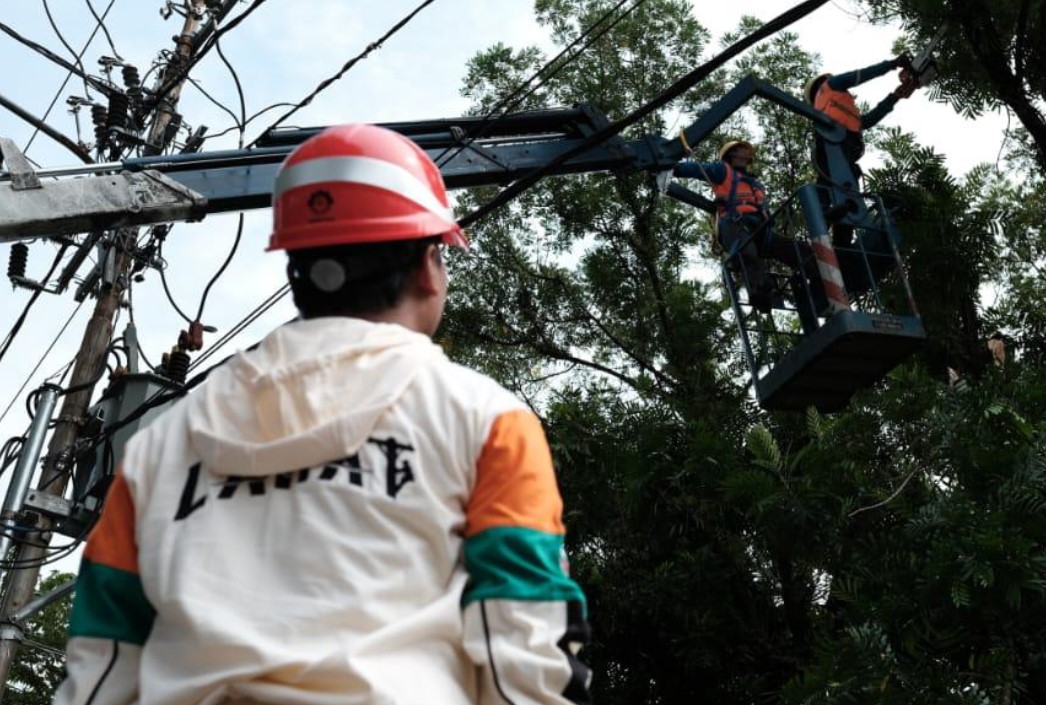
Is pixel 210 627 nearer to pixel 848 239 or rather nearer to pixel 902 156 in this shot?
pixel 848 239

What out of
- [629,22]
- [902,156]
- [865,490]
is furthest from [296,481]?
[629,22]

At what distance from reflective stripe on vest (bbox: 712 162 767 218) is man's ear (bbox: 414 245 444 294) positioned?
9628 mm

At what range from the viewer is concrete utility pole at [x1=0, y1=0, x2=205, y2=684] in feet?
→ 36.3

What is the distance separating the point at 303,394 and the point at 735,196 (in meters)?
10.1

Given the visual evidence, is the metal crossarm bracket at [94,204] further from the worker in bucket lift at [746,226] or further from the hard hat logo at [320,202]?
the hard hat logo at [320,202]

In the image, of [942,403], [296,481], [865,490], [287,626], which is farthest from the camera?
[865,490]

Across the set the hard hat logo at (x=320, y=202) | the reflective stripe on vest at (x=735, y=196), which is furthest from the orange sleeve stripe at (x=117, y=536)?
the reflective stripe on vest at (x=735, y=196)

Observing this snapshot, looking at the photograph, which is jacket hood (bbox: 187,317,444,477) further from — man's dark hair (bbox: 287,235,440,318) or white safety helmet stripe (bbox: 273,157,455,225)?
white safety helmet stripe (bbox: 273,157,455,225)

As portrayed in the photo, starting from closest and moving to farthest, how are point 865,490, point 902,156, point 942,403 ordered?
point 942,403 → point 865,490 → point 902,156

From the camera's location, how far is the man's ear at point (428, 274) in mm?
2074

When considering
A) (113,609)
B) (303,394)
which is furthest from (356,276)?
(113,609)

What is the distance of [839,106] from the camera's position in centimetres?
1208

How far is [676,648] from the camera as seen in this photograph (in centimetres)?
1424

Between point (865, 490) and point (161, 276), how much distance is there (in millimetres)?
6531
